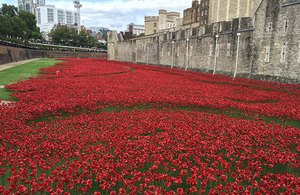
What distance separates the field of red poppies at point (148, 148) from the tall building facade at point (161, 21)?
8982cm

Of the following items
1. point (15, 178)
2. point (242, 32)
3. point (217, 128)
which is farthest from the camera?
point (242, 32)

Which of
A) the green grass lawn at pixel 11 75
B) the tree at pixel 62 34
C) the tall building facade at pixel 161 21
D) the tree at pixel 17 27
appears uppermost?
the tall building facade at pixel 161 21

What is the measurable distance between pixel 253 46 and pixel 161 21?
77705mm

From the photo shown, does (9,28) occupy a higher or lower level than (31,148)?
higher

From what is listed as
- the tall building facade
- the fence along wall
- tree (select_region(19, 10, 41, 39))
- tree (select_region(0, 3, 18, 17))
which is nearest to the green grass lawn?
the fence along wall

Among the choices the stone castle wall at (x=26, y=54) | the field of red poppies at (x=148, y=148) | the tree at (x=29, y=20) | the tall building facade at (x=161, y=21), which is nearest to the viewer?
the field of red poppies at (x=148, y=148)

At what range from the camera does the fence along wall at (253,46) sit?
19859mm

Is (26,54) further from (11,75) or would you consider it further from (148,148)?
(148,148)

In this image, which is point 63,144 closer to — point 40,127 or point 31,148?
point 31,148

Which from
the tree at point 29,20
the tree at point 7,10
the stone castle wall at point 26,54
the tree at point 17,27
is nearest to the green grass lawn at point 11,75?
the stone castle wall at point 26,54

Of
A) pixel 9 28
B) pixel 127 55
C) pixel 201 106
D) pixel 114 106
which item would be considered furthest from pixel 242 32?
pixel 9 28

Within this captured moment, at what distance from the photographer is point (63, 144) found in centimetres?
573

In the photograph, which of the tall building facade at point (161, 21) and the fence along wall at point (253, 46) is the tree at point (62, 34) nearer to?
the tall building facade at point (161, 21)

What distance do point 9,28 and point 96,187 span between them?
8233 cm
